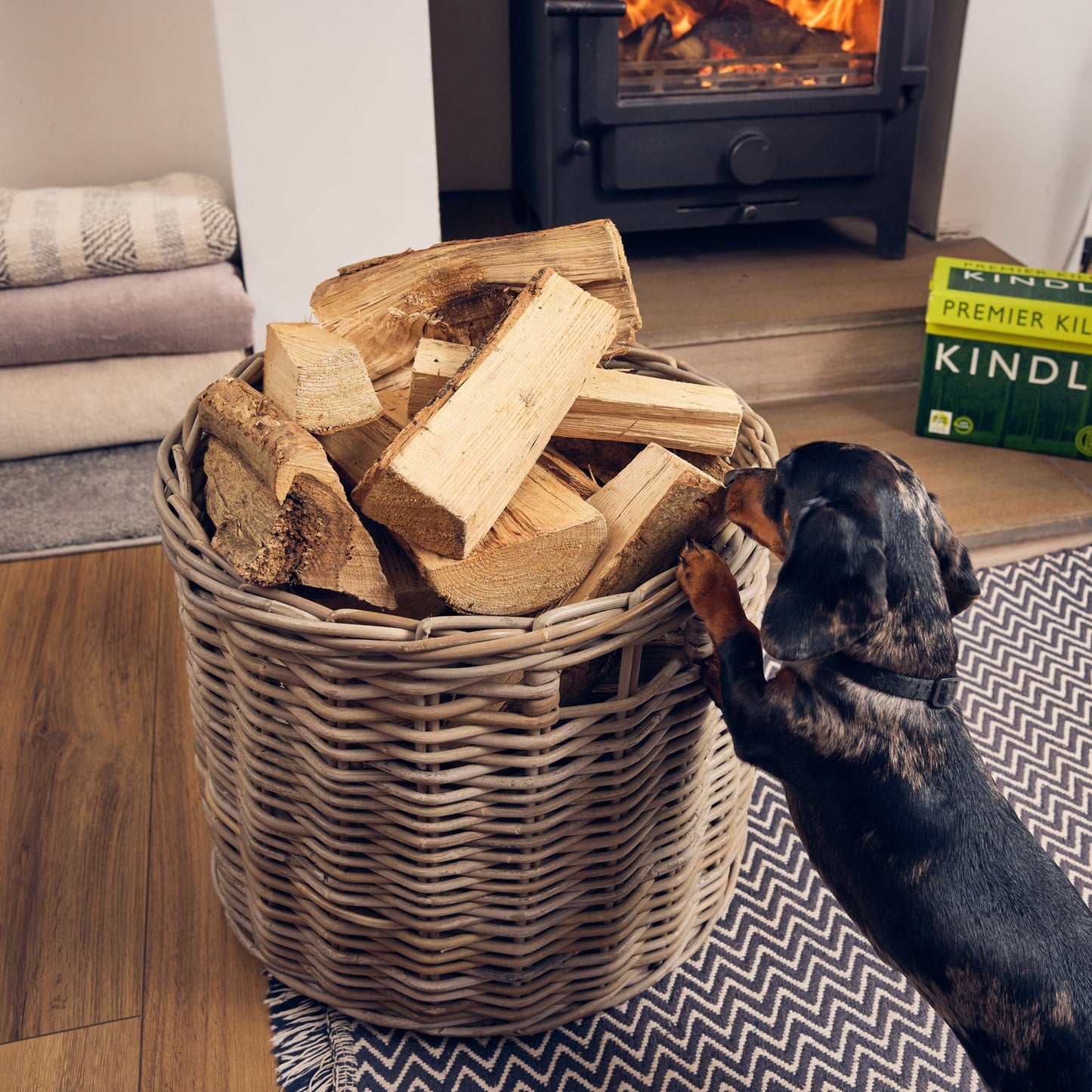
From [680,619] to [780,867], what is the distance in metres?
0.54

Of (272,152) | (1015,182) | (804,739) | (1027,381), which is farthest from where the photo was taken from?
(1015,182)

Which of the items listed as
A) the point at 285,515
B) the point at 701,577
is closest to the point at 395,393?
the point at 285,515

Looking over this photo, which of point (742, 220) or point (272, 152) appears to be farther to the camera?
point (742, 220)

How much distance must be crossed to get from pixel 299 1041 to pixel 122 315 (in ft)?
4.61

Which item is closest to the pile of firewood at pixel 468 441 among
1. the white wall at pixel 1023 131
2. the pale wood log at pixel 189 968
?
the pale wood log at pixel 189 968

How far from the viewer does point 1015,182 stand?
103 inches

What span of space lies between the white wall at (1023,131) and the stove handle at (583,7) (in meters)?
0.92

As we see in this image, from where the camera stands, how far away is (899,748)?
101cm

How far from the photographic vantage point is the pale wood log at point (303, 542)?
3.20 ft

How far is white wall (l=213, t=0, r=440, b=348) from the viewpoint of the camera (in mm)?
1853

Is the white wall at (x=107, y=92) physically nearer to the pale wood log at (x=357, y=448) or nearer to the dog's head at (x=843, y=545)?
the pale wood log at (x=357, y=448)

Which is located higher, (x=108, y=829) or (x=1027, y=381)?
(x=1027, y=381)

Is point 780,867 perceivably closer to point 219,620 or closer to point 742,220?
point 219,620

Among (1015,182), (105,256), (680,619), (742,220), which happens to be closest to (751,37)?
(742,220)
